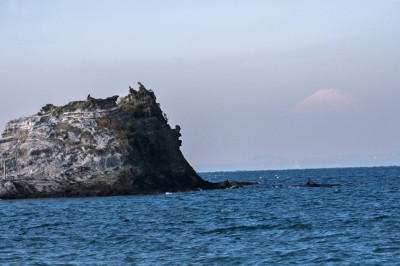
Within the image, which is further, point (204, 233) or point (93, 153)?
point (93, 153)

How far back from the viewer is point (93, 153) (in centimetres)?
10000

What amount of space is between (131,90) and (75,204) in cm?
3491

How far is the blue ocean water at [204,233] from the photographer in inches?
1634

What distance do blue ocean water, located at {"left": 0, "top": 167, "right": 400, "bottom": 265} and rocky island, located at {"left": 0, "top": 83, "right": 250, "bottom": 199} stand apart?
44.9ft

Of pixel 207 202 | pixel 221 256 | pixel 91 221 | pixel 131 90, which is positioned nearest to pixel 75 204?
pixel 207 202

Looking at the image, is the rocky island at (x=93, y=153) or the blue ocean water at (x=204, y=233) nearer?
the blue ocean water at (x=204, y=233)

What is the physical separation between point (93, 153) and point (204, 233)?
163ft

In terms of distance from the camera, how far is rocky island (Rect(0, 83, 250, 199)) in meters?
97.7

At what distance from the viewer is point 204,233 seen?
52469 millimetres

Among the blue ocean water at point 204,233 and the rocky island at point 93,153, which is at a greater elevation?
the rocky island at point 93,153

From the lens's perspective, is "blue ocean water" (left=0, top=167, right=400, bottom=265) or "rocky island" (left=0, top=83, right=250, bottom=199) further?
"rocky island" (left=0, top=83, right=250, bottom=199)

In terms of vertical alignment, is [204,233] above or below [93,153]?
below

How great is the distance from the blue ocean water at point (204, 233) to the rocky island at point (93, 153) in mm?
13693

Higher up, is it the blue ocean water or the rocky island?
the rocky island
